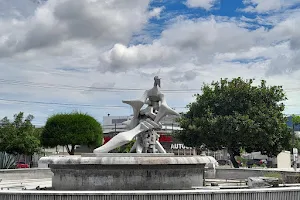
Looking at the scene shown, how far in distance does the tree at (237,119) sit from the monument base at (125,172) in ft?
54.4

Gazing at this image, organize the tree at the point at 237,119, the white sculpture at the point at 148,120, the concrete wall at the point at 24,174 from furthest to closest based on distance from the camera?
1. the tree at the point at 237,119
2. the concrete wall at the point at 24,174
3. the white sculpture at the point at 148,120

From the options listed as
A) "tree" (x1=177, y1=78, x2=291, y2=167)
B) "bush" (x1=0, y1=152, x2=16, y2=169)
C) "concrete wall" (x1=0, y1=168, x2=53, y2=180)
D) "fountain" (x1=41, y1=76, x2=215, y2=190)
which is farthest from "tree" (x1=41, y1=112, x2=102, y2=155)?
"fountain" (x1=41, y1=76, x2=215, y2=190)

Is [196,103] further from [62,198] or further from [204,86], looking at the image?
[62,198]

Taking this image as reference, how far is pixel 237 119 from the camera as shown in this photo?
2942 centimetres

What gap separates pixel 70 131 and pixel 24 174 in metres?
20.5

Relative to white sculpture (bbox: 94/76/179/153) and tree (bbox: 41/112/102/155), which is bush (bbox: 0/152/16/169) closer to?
white sculpture (bbox: 94/76/179/153)

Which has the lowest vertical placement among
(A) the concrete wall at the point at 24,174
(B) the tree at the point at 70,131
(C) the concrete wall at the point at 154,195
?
(A) the concrete wall at the point at 24,174

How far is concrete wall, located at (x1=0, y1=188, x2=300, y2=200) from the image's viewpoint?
922cm

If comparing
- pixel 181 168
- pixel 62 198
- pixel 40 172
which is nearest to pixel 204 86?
pixel 40 172

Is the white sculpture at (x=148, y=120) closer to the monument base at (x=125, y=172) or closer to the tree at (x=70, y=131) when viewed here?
the monument base at (x=125, y=172)

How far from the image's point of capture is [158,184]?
13.1m

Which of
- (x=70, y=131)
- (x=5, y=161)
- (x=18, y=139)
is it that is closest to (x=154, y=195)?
(x=5, y=161)

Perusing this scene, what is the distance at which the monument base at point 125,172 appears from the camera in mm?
12742

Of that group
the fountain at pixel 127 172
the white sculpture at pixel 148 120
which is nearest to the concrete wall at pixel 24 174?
the white sculpture at pixel 148 120
